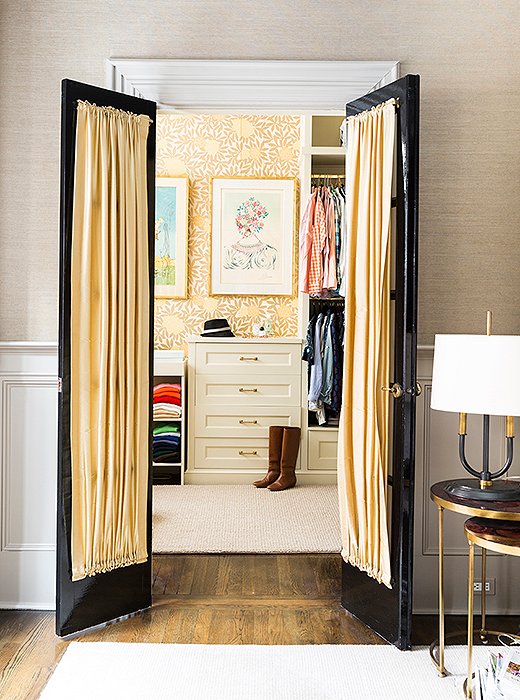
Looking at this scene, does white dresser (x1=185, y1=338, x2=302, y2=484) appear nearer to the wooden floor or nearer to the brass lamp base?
the wooden floor

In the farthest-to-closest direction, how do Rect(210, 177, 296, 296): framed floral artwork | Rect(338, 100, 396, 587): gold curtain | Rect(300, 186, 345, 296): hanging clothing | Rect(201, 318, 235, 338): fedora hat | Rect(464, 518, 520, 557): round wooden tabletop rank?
1. Rect(210, 177, 296, 296): framed floral artwork
2. Rect(201, 318, 235, 338): fedora hat
3. Rect(300, 186, 345, 296): hanging clothing
4. Rect(338, 100, 396, 587): gold curtain
5. Rect(464, 518, 520, 557): round wooden tabletop

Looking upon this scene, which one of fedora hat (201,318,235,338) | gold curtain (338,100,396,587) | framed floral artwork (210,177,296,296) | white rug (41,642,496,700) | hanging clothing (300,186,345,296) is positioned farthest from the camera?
framed floral artwork (210,177,296,296)

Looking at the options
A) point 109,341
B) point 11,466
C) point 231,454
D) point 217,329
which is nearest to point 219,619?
point 11,466

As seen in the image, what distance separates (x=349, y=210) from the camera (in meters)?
3.20

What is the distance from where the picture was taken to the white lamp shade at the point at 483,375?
2.46 m

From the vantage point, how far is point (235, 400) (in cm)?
573

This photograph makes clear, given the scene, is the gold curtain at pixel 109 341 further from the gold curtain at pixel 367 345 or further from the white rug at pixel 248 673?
the gold curtain at pixel 367 345

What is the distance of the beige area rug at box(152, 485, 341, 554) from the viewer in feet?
13.7

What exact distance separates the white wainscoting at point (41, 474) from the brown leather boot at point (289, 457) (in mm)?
2281

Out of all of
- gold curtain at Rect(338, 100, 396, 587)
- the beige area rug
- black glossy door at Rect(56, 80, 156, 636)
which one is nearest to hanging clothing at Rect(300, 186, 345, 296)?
the beige area rug

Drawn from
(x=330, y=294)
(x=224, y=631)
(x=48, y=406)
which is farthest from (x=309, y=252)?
(x=224, y=631)

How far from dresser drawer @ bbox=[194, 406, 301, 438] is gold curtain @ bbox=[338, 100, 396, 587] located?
253 cm

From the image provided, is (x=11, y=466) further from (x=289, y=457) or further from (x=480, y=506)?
(x=289, y=457)

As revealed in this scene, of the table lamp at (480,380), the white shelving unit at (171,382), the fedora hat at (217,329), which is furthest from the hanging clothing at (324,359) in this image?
the table lamp at (480,380)
